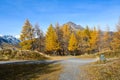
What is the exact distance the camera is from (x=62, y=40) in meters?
88.5

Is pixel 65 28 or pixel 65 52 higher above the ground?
pixel 65 28

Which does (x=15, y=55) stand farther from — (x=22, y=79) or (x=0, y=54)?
(x=22, y=79)

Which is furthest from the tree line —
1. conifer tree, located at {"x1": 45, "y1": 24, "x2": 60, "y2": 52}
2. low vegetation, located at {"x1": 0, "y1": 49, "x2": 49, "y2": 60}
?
low vegetation, located at {"x1": 0, "y1": 49, "x2": 49, "y2": 60}

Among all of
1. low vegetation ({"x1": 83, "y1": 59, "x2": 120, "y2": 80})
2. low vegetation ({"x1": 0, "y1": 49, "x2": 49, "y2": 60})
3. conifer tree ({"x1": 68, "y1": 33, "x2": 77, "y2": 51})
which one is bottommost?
low vegetation ({"x1": 83, "y1": 59, "x2": 120, "y2": 80})

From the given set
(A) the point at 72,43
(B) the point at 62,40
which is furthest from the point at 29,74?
(B) the point at 62,40

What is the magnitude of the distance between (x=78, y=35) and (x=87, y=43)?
6186 mm

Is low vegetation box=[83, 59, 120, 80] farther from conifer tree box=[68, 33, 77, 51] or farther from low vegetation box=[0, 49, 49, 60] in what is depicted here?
conifer tree box=[68, 33, 77, 51]

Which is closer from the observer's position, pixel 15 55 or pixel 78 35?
pixel 15 55

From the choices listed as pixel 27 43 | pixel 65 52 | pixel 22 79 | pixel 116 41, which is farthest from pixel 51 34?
pixel 22 79

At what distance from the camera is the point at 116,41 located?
2985 inches

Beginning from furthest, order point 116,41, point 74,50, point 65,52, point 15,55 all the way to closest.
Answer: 1. point 65,52
2. point 74,50
3. point 116,41
4. point 15,55

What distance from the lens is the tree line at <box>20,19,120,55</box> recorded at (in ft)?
261

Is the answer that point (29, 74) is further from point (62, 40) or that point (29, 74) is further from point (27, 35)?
point (62, 40)

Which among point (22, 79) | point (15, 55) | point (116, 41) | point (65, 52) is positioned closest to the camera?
point (22, 79)
